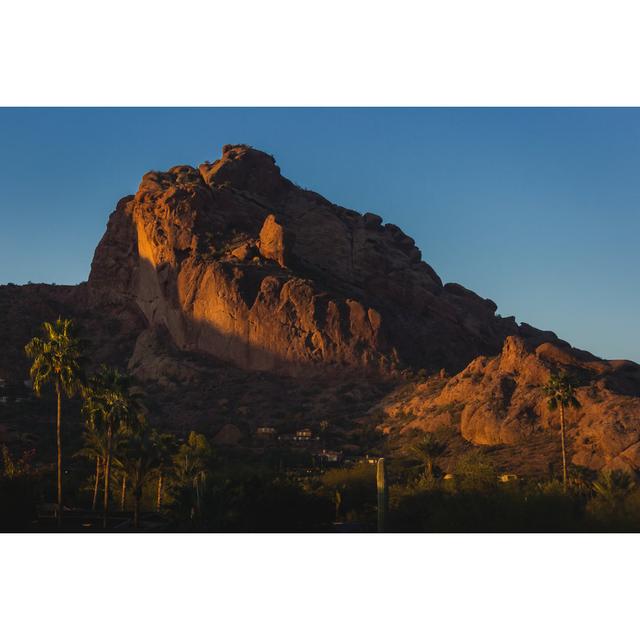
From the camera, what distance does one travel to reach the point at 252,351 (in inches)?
4311

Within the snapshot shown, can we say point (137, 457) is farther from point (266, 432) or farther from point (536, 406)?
point (266, 432)

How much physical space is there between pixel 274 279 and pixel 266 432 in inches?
887

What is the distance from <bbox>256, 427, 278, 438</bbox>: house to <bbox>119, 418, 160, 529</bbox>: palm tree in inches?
1620

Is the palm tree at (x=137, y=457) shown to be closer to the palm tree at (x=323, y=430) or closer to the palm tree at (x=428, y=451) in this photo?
the palm tree at (x=428, y=451)

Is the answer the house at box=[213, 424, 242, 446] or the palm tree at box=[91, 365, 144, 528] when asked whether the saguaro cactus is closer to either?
the palm tree at box=[91, 365, 144, 528]

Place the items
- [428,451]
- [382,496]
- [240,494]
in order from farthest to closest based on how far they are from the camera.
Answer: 1. [428,451]
2. [240,494]
3. [382,496]

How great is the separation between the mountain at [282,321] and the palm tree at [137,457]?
34.5 meters

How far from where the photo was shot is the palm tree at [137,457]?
47781 mm

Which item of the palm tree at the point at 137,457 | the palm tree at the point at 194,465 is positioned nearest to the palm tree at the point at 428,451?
the palm tree at the point at 194,465

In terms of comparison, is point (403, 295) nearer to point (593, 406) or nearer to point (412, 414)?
point (412, 414)

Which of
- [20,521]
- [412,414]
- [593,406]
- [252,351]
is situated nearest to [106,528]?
[20,521]

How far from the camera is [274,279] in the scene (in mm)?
110625

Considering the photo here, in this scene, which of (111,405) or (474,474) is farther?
(474,474)

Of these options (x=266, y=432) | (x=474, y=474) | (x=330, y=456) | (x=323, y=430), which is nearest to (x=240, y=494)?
(x=474, y=474)
